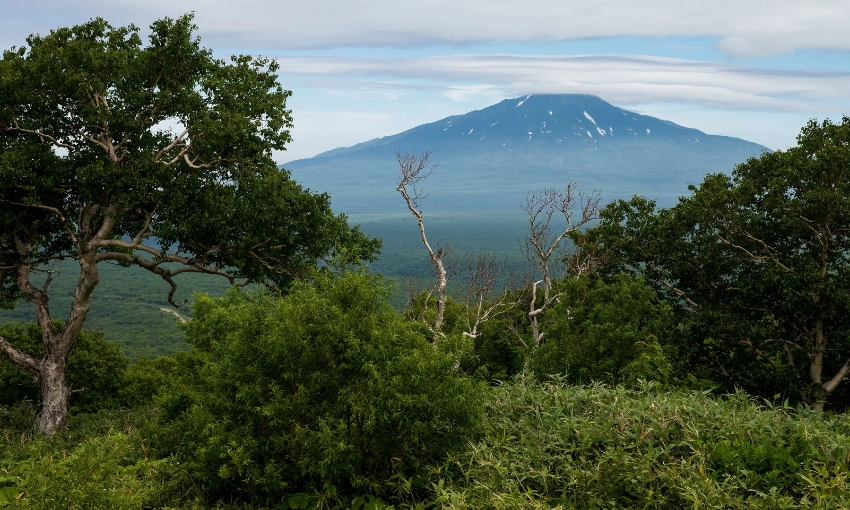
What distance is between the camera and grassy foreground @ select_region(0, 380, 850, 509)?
7.21 m

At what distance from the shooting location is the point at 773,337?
20.3 meters

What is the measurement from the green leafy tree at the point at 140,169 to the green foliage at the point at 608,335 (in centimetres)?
577

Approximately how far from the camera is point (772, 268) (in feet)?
63.2

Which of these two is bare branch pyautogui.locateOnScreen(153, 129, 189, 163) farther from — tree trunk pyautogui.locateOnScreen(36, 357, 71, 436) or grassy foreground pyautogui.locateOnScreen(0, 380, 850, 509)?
grassy foreground pyautogui.locateOnScreen(0, 380, 850, 509)

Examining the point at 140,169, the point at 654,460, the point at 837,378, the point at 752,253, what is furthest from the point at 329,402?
the point at 837,378

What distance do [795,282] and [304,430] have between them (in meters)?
15.1

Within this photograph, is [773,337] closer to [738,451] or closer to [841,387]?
[841,387]

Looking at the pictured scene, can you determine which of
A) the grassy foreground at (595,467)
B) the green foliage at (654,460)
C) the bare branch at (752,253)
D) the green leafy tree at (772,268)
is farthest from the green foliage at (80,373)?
the bare branch at (752,253)

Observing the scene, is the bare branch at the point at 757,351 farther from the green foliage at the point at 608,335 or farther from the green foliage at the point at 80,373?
the green foliage at the point at 80,373

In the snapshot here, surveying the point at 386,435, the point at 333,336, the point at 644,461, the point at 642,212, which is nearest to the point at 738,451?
the point at 644,461

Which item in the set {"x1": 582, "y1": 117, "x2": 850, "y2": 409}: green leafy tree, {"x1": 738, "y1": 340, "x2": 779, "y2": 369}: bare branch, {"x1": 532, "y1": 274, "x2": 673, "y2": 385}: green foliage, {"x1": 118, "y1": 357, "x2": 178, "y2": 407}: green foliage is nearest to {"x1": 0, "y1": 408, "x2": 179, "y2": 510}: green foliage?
{"x1": 532, "y1": 274, "x2": 673, "y2": 385}: green foliage

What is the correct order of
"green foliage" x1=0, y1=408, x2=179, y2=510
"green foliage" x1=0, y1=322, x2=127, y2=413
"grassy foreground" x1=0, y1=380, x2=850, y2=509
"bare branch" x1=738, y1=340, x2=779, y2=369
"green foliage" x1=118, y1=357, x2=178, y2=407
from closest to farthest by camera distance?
"green foliage" x1=0, y1=408, x2=179, y2=510, "grassy foreground" x1=0, y1=380, x2=850, y2=509, "bare branch" x1=738, y1=340, x2=779, y2=369, "green foliage" x1=0, y1=322, x2=127, y2=413, "green foliage" x1=118, y1=357, x2=178, y2=407

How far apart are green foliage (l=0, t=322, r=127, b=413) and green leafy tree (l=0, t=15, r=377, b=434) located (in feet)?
24.6

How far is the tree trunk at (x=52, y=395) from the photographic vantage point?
17.7m
